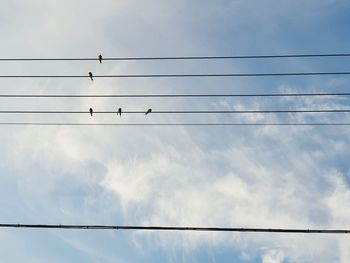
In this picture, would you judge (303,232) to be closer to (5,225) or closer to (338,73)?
(338,73)

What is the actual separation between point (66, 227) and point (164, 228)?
11.9 ft

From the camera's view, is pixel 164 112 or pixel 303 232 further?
pixel 164 112

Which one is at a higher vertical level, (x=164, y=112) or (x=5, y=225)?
(x=164, y=112)

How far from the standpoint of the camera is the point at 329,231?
49.5 ft

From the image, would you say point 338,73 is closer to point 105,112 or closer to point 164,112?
point 164,112

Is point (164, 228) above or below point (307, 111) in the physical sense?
below

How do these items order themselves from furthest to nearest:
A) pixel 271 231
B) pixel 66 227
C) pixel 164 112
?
pixel 164 112 < pixel 66 227 < pixel 271 231

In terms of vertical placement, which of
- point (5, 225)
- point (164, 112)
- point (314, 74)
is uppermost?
point (314, 74)

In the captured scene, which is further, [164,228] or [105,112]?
[105,112]

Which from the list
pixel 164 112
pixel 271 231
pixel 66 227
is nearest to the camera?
pixel 271 231

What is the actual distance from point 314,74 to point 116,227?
29.9 ft

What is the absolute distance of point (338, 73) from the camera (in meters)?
16.4

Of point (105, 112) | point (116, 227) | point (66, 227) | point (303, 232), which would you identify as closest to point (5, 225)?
point (66, 227)

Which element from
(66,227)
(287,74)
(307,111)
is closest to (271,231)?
(307,111)
